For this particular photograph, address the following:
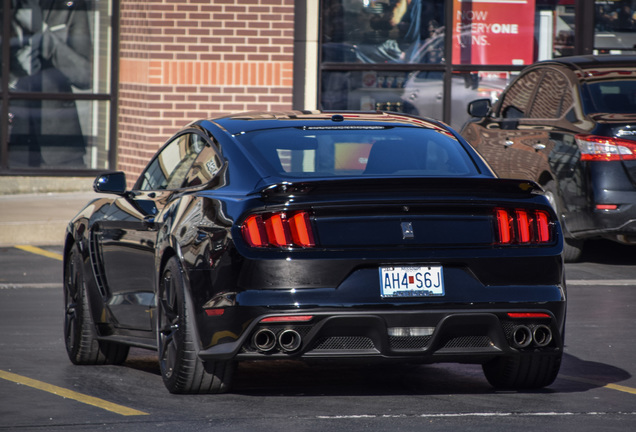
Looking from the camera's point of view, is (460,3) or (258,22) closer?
(258,22)

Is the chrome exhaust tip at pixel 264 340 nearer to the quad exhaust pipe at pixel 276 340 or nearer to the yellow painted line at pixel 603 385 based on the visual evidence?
the quad exhaust pipe at pixel 276 340

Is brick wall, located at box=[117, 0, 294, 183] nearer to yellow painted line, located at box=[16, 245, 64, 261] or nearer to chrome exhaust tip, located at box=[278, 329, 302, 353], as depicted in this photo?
yellow painted line, located at box=[16, 245, 64, 261]

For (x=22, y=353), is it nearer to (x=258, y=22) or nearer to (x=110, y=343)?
(x=110, y=343)

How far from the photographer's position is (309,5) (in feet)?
57.3

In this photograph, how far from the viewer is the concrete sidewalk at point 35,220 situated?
1426 cm

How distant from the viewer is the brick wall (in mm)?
16641

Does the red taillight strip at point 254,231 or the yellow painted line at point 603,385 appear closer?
the red taillight strip at point 254,231

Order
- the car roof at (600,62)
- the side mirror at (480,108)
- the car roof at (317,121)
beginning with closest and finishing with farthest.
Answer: the car roof at (317,121)
the car roof at (600,62)
the side mirror at (480,108)

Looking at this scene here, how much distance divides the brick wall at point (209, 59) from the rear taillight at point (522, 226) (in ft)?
33.8

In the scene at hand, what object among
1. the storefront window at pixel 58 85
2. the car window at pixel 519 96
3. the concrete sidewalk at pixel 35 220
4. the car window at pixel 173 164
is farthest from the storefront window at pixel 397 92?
the car window at pixel 173 164

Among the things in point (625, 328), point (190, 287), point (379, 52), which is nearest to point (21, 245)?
point (379, 52)

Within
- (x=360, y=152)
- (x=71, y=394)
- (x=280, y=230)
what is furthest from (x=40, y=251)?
(x=280, y=230)

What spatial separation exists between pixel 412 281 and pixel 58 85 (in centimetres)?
1219

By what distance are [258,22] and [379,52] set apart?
1844 mm
